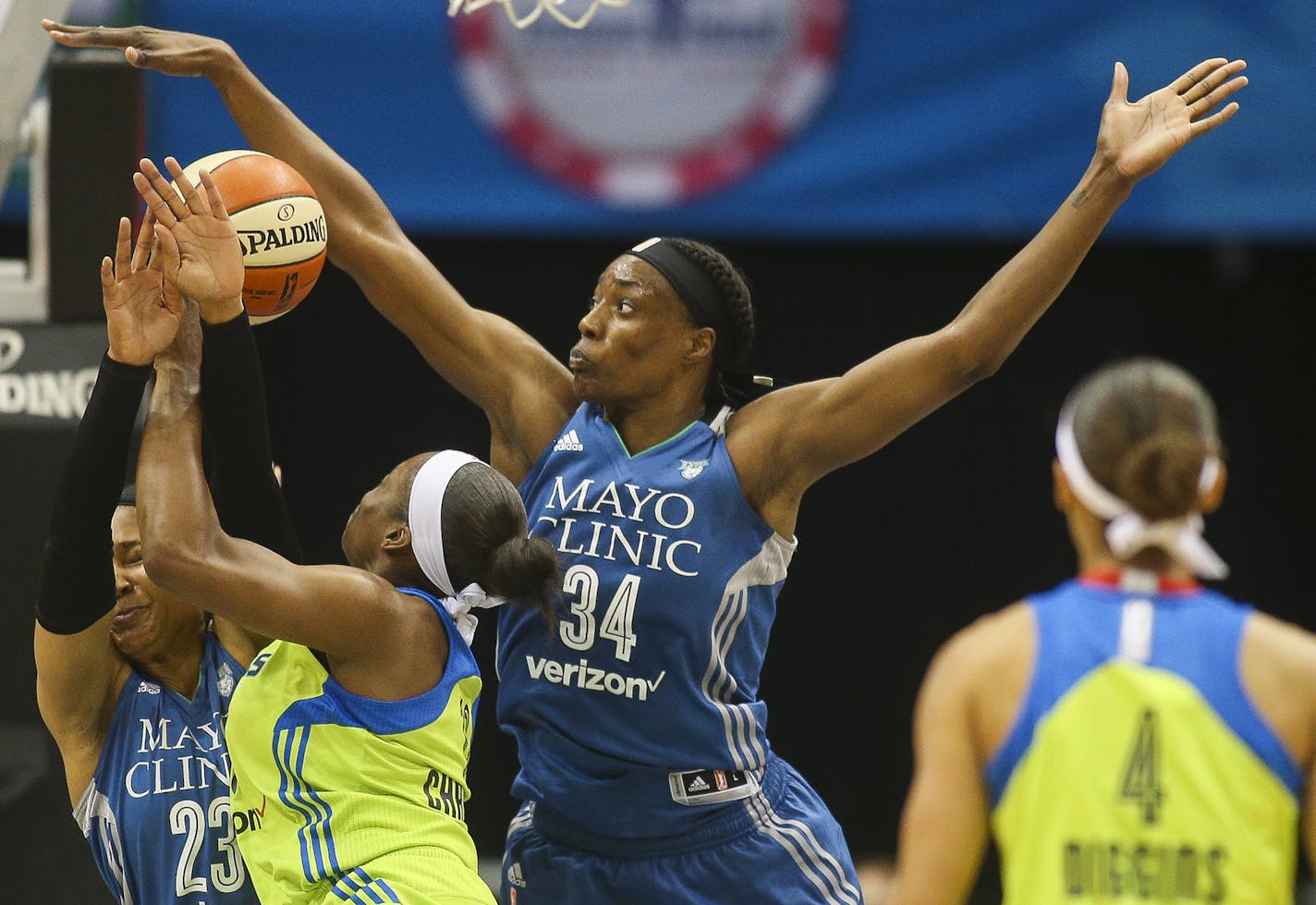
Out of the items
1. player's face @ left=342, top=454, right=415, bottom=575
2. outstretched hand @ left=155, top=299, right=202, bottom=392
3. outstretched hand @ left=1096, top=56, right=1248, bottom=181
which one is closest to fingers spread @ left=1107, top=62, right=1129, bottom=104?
outstretched hand @ left=1096, top=56, right=1248, bottom=181

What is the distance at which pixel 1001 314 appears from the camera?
3.79 m

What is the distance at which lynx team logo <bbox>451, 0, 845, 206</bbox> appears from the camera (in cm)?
635

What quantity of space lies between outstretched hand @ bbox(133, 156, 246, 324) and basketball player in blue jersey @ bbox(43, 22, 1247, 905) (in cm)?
65

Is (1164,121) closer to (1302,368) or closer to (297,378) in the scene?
(1302,368)

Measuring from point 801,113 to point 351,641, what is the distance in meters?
3.67

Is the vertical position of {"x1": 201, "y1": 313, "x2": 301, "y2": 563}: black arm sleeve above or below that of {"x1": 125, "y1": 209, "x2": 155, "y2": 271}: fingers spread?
below

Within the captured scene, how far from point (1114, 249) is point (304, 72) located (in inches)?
121

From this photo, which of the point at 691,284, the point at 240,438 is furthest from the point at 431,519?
the point at 691,284

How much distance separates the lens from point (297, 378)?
6.96 m

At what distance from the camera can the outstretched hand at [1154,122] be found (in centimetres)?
373

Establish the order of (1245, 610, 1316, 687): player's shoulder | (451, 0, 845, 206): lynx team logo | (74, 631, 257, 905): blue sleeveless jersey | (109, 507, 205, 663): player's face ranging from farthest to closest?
1. (451, 0, 845, 206): lynx team logo
2. (109, 507, 205, 663): player's face
3. (74, 631, 257, 905): blue sleeveless jersey
4. (1245, 610, 1316, 687): player's shoulder

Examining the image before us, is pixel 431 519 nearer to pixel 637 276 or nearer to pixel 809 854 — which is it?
pixel 637 276

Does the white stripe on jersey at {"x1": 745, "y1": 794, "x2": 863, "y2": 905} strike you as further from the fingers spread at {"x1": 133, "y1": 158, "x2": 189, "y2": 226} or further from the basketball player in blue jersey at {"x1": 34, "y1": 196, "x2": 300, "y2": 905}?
the fingers spread at {"x1": 133, "y1": 158, "x2": 189, "y2": 226}

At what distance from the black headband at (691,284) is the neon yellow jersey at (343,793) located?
1.13m
